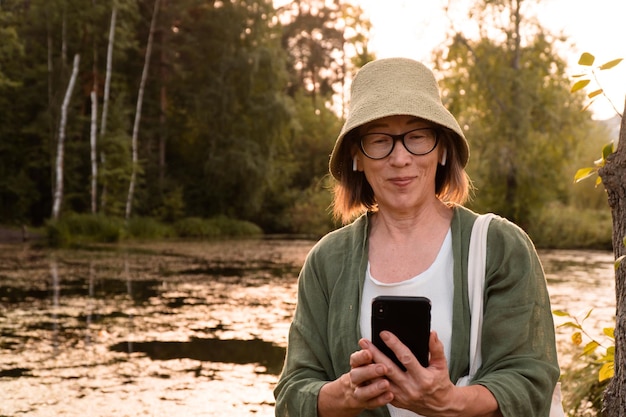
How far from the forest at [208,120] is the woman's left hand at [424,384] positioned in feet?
63.8

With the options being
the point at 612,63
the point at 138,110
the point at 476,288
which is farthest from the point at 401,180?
the point at 138,110

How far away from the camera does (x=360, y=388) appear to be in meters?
1.60

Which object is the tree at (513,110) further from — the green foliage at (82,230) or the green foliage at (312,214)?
the green foliage at (82,230)

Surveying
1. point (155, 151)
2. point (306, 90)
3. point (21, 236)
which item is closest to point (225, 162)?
point (155, 151)

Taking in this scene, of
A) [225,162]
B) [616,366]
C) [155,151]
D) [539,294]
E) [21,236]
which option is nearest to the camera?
[539,294]

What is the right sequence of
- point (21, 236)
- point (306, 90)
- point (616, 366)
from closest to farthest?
point (616, 366) → point (21, 236) → point (306, 90)

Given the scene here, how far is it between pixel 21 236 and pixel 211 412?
16.8 meters

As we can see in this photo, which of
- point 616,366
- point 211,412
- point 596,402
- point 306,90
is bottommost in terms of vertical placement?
point 211,412

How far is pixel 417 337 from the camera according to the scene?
1.57m

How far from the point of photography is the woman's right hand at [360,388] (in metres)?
1.57

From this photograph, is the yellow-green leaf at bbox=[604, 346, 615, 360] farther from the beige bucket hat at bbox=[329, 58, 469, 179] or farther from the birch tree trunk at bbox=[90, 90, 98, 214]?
the birch tree trunk at bbox=[90, 90, 98, 214]

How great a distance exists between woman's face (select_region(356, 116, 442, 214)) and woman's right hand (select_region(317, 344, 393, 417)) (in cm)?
39

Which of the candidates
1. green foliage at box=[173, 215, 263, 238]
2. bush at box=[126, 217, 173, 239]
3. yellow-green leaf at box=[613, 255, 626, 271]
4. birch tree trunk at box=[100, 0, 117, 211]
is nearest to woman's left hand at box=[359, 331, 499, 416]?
yellow-green leaf at box=[613, 255, 626, 271]

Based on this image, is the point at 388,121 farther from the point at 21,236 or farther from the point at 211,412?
the point at 21,236
